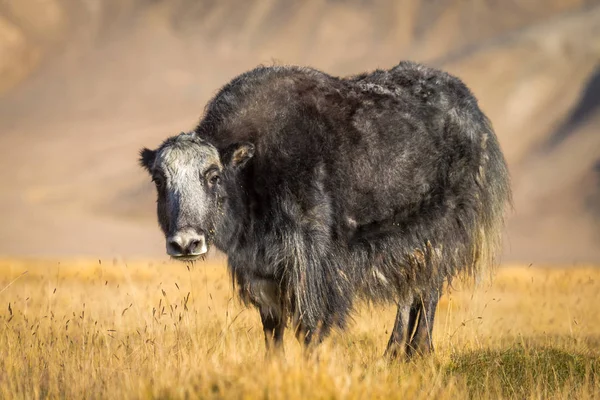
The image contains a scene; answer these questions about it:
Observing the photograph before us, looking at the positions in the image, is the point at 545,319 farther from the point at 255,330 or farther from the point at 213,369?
the point at 213,369

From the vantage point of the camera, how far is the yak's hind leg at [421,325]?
9102 mm

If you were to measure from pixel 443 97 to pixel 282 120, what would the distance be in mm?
2729

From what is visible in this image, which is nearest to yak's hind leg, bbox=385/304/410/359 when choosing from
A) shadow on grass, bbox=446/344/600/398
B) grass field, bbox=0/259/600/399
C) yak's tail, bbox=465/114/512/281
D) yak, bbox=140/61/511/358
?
yak, bbox=140/61/511/358

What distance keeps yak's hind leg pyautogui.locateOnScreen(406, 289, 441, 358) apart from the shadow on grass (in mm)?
618

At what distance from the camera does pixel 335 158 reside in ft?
26.1

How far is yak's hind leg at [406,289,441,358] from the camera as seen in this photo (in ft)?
29.9

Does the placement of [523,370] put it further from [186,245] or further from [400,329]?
[186,245]

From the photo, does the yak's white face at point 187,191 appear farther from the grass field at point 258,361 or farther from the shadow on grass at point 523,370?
the shadow on grass at point 523,370

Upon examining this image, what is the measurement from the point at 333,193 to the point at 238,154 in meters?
1.21

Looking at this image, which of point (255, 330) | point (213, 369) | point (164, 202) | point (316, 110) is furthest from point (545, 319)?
point (213, 369)

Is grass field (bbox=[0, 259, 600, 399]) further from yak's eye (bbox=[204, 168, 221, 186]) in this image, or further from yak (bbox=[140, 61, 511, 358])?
yak's eye (bbox=[204, 168, 221, 186])

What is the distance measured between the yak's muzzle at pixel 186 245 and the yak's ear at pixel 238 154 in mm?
926

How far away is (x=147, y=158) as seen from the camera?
7.75m

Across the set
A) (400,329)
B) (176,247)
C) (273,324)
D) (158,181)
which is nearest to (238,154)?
(158,181)
